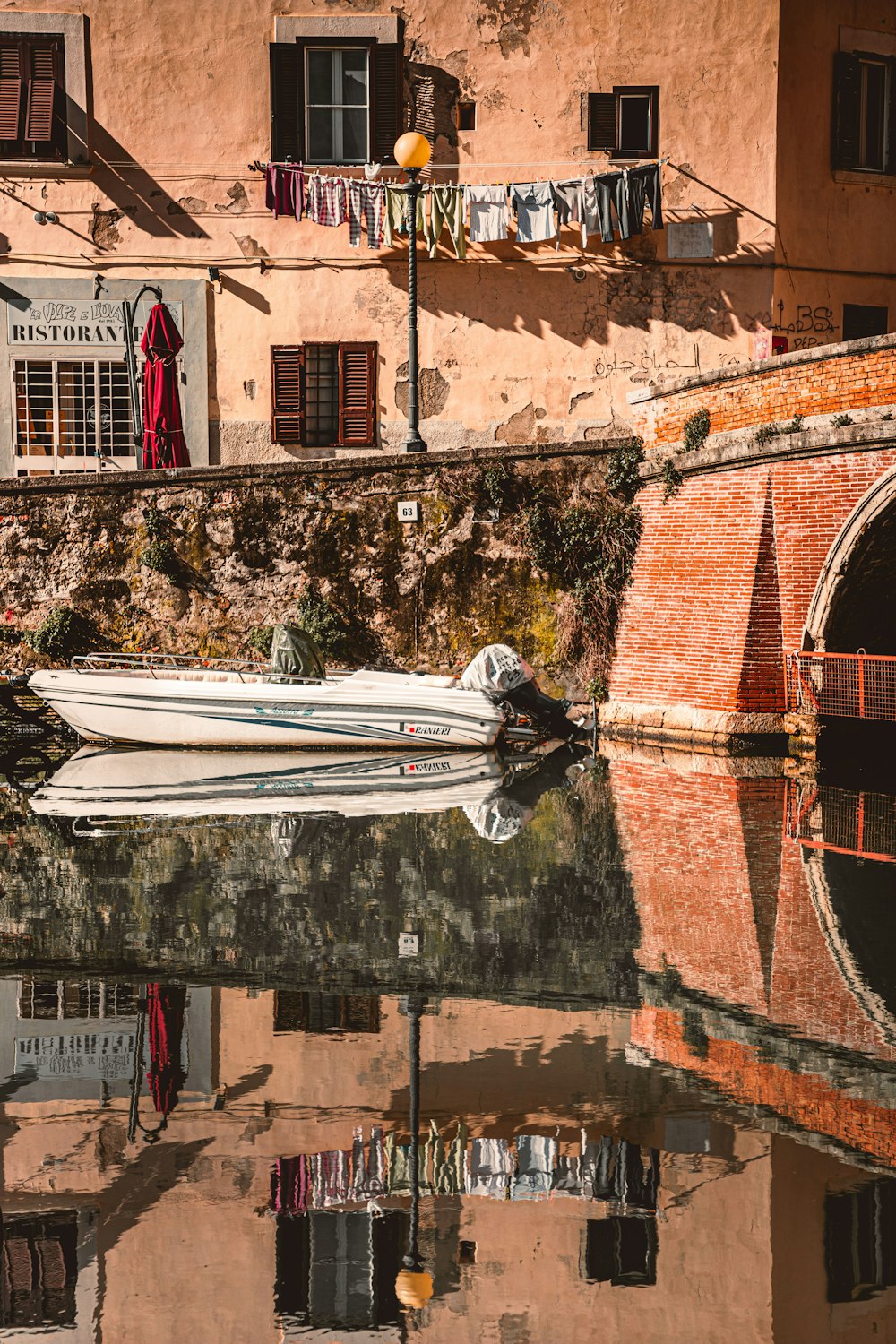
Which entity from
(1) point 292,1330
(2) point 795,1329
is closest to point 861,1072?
(2) point 795,1329

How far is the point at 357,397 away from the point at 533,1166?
18.4 meters

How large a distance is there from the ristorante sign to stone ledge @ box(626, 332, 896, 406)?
826 cm

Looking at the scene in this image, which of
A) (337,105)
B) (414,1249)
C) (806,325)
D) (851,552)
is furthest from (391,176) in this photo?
(414,1249)

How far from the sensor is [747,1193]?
5055 millimetres

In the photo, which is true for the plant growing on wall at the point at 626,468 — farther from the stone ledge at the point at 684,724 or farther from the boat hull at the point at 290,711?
the boat hull at the point at 290,711

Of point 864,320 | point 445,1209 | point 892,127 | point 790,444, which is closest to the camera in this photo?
point 445,1209

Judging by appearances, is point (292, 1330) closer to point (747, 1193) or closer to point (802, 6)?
point (747, 1193)

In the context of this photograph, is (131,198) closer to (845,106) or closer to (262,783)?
(845,106)

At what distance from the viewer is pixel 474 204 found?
71.5 feet

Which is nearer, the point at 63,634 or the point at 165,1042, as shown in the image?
the point at 165,1042

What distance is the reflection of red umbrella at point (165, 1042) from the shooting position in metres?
6.08

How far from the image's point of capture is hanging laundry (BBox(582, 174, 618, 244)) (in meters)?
21.7

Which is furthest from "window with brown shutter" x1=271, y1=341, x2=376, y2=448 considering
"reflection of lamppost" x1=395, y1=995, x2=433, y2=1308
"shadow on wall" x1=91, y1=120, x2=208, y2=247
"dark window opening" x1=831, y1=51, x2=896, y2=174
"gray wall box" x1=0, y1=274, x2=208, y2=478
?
"reflection of lamppost" x1=395, y1=995, x2=433, y2=1308

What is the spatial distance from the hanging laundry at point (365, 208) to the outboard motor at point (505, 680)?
26.2 ft
